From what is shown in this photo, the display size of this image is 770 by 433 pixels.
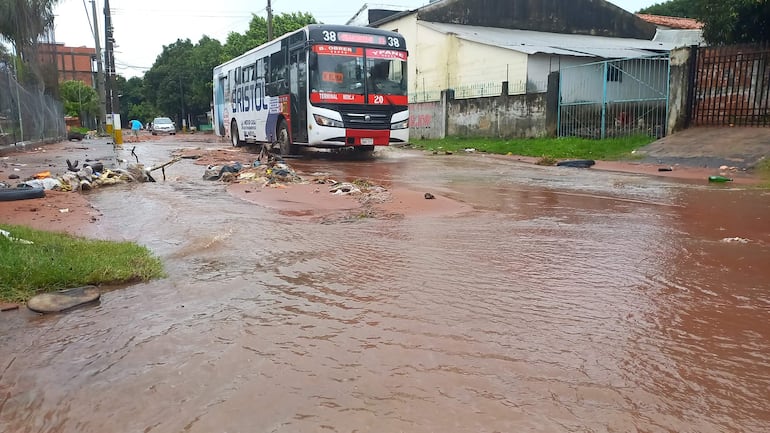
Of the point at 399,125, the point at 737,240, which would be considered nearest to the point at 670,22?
the point at 399,125

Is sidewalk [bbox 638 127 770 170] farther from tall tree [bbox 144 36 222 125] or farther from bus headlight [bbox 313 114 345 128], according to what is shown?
tall tree [bbox 144 36 222 125]

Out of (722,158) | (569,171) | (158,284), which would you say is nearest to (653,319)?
(158,284)

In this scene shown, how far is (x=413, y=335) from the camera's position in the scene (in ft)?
9.94

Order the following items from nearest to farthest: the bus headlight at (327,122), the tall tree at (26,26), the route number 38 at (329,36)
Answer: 1. the route number 38 at (329,36)
2. the bus headlight at (327,122)
3. the tall tree at (26,26)

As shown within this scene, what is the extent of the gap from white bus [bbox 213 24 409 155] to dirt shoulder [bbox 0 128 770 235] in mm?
2360

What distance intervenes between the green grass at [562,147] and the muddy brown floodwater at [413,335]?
921 cm

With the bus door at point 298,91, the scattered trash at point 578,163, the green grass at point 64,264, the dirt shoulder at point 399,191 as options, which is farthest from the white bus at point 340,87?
the green grass at point 64,264

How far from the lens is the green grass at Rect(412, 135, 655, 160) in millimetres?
14695

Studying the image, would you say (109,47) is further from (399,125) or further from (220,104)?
(399,125)

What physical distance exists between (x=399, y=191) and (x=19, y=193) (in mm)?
4985

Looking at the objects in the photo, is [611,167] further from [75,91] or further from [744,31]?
[75,91]

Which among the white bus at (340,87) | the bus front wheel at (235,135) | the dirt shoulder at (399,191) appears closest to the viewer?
the dirt shoulder at (399,191)

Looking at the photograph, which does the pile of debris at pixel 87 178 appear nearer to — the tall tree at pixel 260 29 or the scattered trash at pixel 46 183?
the scattered trash at pixel 46 183

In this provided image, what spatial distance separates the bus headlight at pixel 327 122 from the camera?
13367 mm
